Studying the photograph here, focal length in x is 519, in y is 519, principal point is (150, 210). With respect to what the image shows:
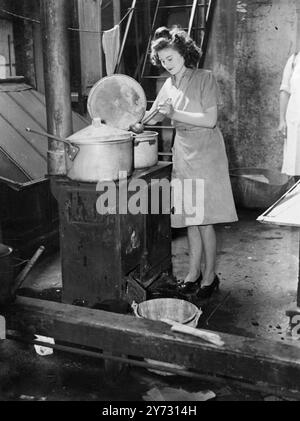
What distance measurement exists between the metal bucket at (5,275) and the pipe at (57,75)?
5.47 ft

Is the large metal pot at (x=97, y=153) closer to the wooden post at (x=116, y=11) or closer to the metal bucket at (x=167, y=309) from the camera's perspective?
the metal bucket at (x=167, y=309)

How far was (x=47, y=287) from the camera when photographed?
482 cm

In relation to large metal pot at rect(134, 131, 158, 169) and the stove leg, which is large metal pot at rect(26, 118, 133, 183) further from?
the stove leg

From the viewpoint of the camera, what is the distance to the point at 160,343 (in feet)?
7.96

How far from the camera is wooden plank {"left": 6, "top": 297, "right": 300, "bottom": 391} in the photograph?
88.7 inches

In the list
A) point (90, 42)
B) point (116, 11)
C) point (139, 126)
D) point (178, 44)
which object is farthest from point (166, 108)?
point (116, 11)

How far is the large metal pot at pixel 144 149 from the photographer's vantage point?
13.4 ft

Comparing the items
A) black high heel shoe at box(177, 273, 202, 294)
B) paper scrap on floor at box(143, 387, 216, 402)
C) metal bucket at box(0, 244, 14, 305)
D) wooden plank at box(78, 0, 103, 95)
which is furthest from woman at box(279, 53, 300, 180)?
metal bucket at box(0, 244, 14, 305)

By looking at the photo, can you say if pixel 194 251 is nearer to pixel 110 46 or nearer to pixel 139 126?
pixel 139 126

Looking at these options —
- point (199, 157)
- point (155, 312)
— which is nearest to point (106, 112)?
point (199, 157)

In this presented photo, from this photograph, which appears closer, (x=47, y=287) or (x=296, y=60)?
(x=47, y=287)

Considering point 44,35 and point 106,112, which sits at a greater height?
point 44,35

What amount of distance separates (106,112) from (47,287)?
1.78 meters
